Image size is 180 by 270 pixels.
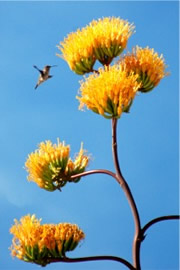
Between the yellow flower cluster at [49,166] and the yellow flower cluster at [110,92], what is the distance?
53 cm

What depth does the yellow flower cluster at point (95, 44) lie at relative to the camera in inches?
159

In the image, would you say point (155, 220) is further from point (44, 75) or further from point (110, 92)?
point (44, 75)

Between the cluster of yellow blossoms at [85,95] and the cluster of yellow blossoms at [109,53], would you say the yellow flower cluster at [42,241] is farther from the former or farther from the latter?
the cluster of yellow blossoms at [109,53]

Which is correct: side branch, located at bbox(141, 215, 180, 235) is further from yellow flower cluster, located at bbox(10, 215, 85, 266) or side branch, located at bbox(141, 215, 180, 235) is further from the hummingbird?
the hummingbird

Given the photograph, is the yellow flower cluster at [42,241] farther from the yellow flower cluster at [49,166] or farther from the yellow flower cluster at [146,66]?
the yellow flower cluster at [146,66]

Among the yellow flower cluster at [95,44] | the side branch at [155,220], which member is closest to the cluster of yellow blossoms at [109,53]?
the yellow flower cluster at [95,44]

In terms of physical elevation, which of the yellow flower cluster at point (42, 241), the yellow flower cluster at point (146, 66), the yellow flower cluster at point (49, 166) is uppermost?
the yellow flower cluster at point (146, 66)

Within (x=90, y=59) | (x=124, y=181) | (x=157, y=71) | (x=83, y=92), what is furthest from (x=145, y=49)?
(x=124, y=181)

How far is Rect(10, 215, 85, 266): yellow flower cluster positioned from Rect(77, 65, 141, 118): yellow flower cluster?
889 mm

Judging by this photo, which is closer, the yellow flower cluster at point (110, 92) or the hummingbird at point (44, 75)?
the yellow flower cluster at point (110, 92)

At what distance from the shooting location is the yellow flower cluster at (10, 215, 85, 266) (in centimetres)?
358

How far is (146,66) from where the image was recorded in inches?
161

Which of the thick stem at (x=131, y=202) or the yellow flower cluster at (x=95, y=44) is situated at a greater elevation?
the yellow flower cluster at (x=95, y=44)

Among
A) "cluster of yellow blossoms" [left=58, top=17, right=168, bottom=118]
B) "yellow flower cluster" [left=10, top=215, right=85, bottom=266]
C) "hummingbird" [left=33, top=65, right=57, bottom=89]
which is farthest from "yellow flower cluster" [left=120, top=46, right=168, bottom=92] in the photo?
"yellow flower cluster" [left=10, top=215, right=85, bottom=266]
